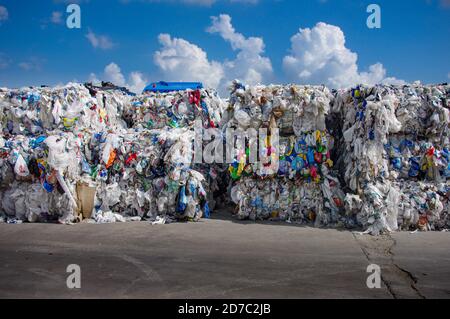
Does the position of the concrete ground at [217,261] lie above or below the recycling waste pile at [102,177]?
below

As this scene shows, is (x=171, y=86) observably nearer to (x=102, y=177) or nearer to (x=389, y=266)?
(x=102, y=177)

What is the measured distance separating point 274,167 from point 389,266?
3014 mm

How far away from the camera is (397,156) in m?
7.26

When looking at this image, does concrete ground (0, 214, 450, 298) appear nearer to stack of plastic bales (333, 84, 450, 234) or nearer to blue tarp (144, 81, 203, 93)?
stack of plastic bales (333, 84, 450, 234)

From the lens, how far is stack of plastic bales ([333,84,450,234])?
6.77 meters

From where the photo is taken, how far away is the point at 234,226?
7176mm

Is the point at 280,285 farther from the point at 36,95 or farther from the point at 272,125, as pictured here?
the point at 36,95

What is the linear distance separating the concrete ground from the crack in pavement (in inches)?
0.4

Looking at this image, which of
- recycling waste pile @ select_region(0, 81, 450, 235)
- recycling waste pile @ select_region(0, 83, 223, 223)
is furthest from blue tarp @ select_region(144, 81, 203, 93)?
recycling waste pile @ select_region(0, 81, 450, 235)

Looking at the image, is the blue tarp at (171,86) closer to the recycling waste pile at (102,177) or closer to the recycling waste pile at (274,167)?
the recycling waste pile at (102,177)

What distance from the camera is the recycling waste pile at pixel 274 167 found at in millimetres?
6973

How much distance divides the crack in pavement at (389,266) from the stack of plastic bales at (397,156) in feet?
1.32

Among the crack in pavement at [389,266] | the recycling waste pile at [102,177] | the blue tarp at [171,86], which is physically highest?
the blue tarp at [171,86]

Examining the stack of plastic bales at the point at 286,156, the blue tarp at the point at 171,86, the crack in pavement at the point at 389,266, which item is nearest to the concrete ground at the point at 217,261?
the crack in pavement at the point at 389,266
